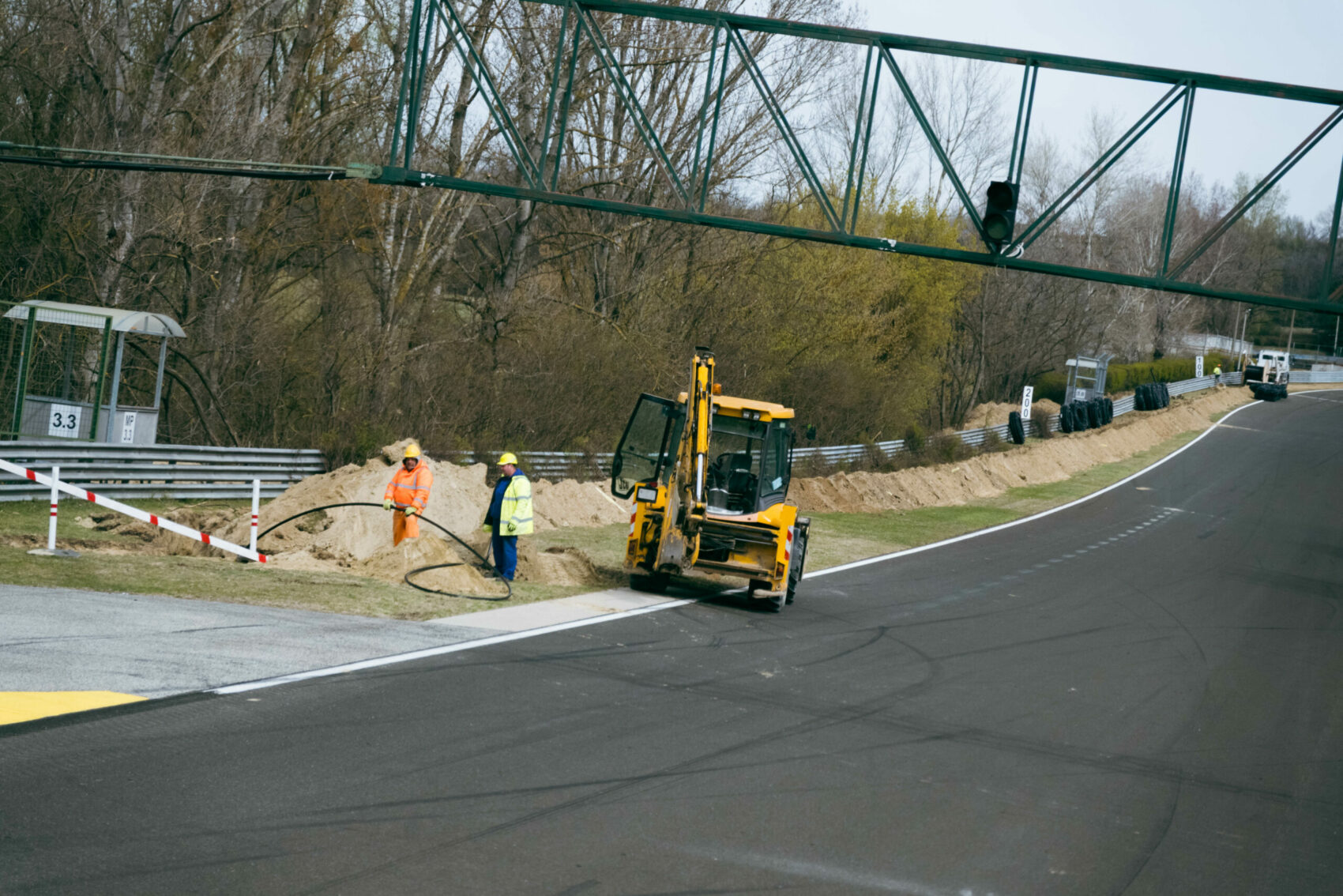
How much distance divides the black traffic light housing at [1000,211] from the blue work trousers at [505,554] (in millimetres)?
7584

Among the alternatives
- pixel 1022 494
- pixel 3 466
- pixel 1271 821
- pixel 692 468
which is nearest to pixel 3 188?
pixel 3 466

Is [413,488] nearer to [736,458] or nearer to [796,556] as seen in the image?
[736,458]

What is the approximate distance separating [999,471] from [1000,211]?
2794cm

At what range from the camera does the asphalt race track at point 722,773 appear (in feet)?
20.9

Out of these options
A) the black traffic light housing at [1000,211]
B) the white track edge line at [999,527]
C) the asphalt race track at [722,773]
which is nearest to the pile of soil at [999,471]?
the white track edge line at [999,527]

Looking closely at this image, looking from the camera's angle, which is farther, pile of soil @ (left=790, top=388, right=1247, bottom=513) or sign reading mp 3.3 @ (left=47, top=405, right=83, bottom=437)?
pile of soil @ (left=790, top=388, right=1247, bottom=513)

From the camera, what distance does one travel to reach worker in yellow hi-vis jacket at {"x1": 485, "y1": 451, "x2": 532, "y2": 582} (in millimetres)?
15555

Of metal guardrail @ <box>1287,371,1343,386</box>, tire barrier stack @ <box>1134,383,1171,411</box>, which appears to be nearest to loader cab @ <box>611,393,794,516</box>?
tire barrier stack @ <box>1134,383,1171,411</box>

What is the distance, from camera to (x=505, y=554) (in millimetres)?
16266

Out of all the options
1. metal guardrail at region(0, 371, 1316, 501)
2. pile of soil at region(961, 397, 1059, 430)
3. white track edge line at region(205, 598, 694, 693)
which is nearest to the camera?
white track edge line at region(205, 598, 694, 693)


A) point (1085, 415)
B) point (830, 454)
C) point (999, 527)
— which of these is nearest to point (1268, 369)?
point (1085, 415)

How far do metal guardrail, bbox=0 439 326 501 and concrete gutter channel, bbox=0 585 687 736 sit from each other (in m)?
7.00

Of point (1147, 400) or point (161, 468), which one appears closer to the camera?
point (161, 468)

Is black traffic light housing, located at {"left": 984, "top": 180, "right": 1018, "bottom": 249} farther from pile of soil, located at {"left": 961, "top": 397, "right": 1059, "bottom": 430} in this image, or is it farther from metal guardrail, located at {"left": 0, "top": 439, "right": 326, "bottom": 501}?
pile of soil, located at {"left": 961, "top": 397, "right": 1059, "bottom": 430}
